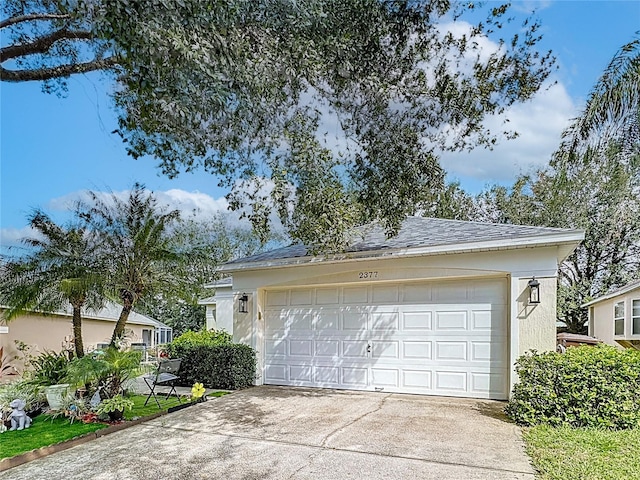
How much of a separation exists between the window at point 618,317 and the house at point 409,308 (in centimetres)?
913

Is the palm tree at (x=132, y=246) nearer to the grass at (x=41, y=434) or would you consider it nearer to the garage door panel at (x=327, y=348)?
the grass at (x=41, y=434)

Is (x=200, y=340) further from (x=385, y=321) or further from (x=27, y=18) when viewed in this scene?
(x=27, y=18)

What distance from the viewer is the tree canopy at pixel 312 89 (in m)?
5.80

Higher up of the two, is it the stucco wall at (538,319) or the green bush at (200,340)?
the stucco wall at (538,319)

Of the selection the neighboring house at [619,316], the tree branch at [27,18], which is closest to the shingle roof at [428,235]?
the tree branch at [27,18]

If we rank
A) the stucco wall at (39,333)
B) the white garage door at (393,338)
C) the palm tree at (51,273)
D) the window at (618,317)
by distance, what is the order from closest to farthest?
the palm tree at (51,273), the white garage door at (393,338), the stucco wall at (39,333), the window at (618,317)

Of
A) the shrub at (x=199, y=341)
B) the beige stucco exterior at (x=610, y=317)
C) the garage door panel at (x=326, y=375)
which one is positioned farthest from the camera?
the beige stucco exterior at (x=610, y=317)

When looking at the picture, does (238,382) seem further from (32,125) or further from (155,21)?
(155,21)

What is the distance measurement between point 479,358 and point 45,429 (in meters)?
7.58

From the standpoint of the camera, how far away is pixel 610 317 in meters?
16.7

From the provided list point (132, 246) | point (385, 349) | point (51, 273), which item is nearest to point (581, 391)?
point (385, 349)

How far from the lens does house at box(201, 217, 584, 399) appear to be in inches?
328

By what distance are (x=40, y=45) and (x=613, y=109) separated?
10213 millimetres

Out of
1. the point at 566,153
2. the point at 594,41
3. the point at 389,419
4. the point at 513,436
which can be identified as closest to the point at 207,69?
the point at 389,419
